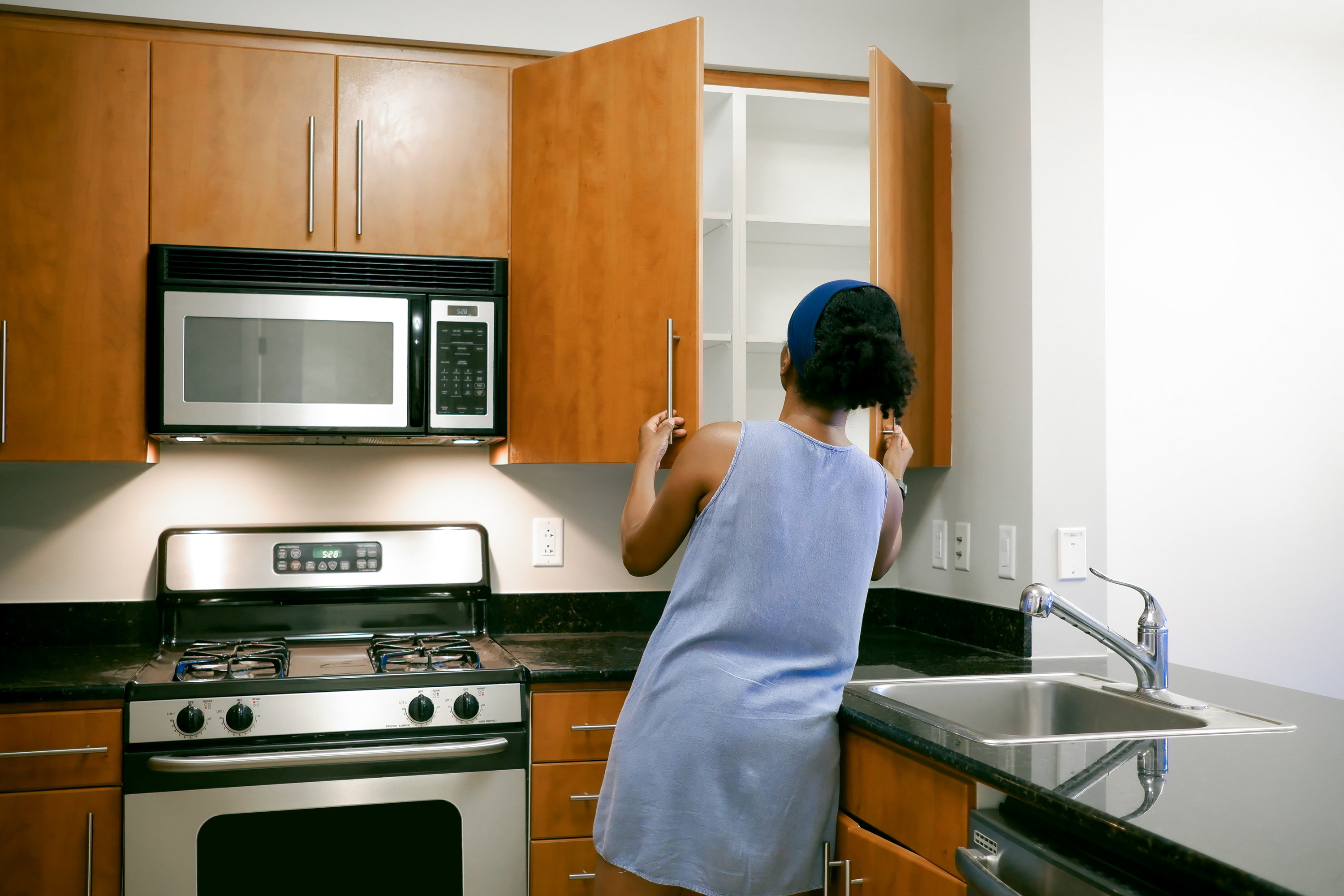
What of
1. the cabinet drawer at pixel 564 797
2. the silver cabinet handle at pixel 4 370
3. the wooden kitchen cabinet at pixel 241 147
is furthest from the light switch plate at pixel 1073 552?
the silver cabinet handle at pixel 4 370

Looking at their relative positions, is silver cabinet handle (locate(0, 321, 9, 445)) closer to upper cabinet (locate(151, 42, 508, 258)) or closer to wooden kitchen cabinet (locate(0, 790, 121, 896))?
upper cabinet (locate(151, 42, 508, 258))

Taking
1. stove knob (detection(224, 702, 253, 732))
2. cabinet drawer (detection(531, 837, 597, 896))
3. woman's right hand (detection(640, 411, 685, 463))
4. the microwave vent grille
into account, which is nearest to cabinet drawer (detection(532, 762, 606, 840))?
cabinet drawer (detection(531, 837, 597, 896))

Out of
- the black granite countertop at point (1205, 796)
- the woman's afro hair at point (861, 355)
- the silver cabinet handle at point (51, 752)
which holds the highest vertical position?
the woman's afro hair at point (861, 355)

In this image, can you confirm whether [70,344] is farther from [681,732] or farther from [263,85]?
[681,732]

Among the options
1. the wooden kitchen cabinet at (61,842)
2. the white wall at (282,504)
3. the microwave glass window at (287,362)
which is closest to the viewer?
the wooden kitchen cabinet at (61,842)

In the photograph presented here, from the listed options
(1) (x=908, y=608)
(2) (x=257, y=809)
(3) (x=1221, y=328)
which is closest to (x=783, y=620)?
(2) (x=257, y=809)

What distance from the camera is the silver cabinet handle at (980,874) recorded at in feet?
3.85

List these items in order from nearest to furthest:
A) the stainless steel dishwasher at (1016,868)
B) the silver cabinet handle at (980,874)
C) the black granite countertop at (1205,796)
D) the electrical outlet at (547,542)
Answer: the black granite countertop at (1205,796)
the stainless steel dishwasher at (1016,868)
the silver cabinet handle at (980,874)
the electrical outlet at (547,542)

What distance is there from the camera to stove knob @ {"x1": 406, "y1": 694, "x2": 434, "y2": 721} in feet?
6.40

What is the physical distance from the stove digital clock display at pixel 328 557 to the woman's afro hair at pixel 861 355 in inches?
56.1

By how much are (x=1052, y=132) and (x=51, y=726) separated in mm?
2309

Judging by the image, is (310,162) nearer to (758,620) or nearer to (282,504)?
(282,504)

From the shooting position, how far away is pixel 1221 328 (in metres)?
2.64

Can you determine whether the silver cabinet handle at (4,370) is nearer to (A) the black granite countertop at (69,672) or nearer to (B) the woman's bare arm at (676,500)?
(A) the black granite countertop at (69,672)
